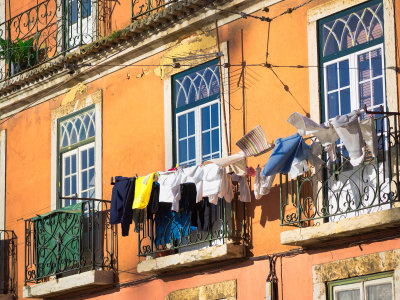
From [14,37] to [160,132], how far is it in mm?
4759

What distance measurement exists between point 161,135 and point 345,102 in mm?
3356

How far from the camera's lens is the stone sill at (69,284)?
60.2 ft

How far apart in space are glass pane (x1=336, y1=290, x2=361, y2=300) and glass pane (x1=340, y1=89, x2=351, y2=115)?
2109 millimetres

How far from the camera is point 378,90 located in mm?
15406

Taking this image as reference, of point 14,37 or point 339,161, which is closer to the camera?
point 339,161

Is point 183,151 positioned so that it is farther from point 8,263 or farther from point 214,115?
point 8,263

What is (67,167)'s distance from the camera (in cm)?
1995

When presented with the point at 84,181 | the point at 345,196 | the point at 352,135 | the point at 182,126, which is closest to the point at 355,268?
the point at 345,196

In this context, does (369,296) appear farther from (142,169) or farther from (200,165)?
(142,169)

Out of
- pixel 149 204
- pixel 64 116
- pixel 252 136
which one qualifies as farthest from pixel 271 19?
pixel 64 116

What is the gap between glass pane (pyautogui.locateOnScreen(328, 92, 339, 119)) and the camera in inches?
624

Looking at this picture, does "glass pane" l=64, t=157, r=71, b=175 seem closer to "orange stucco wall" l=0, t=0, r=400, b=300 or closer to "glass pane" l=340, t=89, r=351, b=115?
"orange stucco wall" l=0, t=0, r=400, b=300

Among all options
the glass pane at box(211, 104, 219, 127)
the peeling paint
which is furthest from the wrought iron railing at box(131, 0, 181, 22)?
the glass pane at box(211, 104, 219, 127)

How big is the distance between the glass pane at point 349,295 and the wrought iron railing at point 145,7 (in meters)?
5.06
